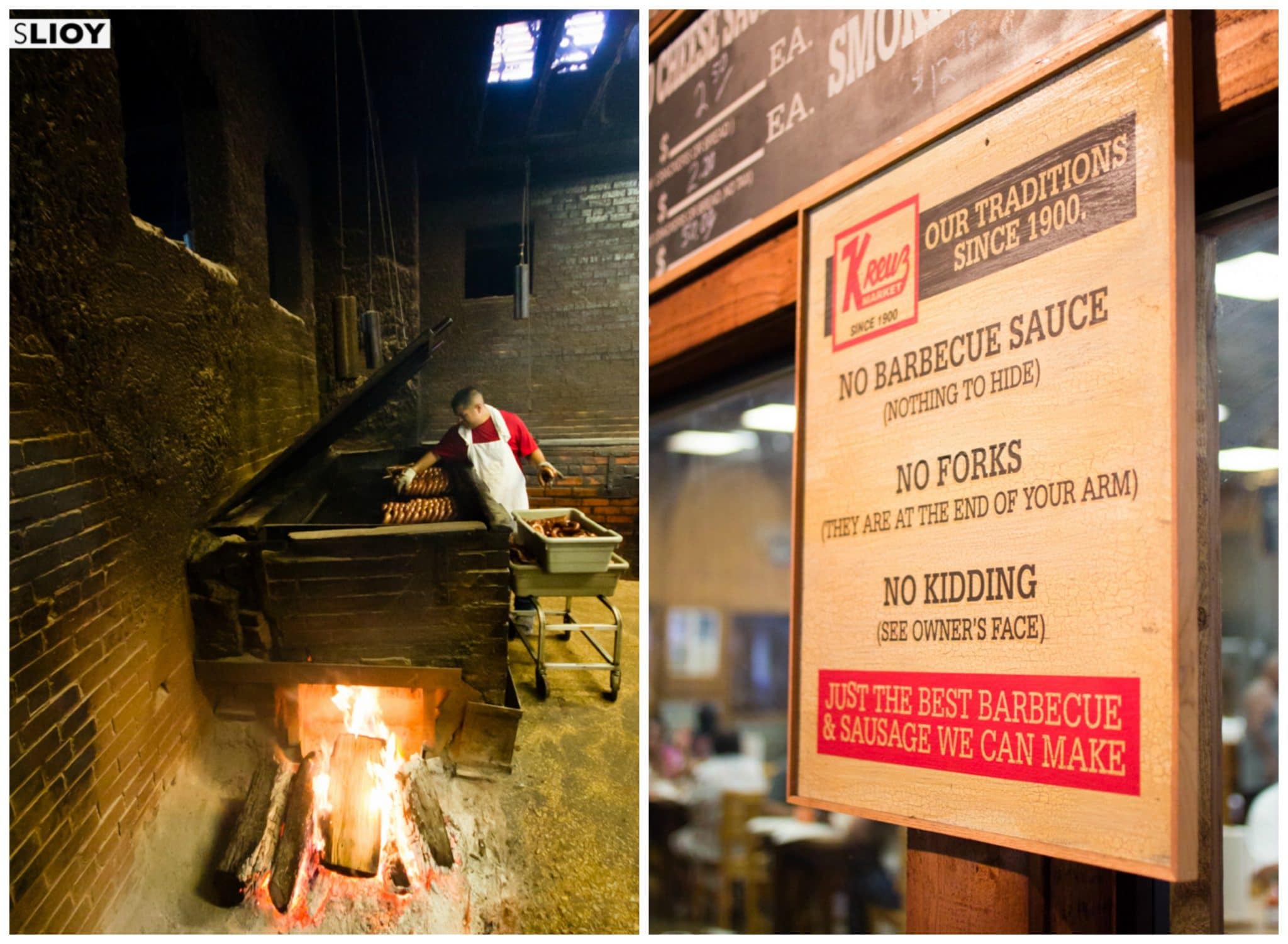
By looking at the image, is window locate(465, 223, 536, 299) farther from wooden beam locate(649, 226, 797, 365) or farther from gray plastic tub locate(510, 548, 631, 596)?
gray plastic tub locate(510, 548, 631, 596)

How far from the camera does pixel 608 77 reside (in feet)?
6.07

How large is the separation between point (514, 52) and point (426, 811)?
5.74ft

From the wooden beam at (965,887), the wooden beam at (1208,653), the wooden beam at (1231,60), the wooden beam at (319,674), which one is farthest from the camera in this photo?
the wooden beam at (319,674)

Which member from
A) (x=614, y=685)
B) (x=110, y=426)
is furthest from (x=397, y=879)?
(x=110, y=426)

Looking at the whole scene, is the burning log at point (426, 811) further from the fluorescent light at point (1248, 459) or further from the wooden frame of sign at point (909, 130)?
the fluorescent light at point (1248, 459)

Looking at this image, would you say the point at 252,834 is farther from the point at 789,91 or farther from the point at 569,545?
the point at 789,91

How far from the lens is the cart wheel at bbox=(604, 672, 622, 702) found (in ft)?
6.08

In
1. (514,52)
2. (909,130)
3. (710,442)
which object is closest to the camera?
(909,130)

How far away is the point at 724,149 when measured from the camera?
1.90 m

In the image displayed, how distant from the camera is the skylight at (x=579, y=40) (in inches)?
71.3

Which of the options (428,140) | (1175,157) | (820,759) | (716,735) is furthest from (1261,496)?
(428,140)

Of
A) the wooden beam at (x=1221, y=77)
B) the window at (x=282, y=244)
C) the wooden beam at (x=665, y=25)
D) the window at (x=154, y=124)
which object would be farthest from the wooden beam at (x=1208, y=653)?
the window at (x=154, y=124)

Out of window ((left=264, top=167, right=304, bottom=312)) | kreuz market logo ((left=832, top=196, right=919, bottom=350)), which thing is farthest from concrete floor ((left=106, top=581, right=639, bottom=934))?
window ((left=264, top=167, right=304, bottom=312))

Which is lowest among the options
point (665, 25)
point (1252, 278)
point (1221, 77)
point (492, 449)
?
point (492, 449)
